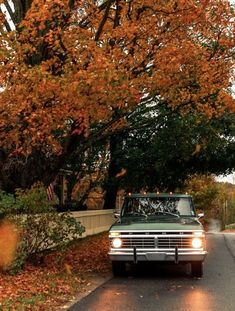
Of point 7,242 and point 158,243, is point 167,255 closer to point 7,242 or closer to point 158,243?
point 158,243

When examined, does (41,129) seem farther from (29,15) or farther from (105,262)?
(105,262)

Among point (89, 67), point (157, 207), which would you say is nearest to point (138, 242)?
point (157, 207)

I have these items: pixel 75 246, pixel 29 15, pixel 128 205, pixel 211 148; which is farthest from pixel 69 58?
pixel 211 148

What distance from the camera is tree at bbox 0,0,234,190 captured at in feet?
34.8

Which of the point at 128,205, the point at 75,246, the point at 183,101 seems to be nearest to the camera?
the point at 128,205

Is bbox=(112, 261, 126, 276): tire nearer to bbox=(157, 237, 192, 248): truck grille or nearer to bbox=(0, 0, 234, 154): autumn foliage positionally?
bbox=(157, 237, 192, 248): truck grille

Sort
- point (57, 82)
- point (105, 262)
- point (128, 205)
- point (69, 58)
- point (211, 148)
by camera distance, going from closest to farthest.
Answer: point (57, 82) < point (69, 58) < point (128, 205) < point (105, 262) < point (211, 148)

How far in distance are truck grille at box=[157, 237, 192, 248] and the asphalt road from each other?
73 cm

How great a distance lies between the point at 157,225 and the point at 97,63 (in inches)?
143

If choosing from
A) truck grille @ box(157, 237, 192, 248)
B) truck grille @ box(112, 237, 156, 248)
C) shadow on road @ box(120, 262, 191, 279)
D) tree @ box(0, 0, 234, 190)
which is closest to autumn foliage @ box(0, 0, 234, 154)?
tree @ box(0, 0, 234, 190)

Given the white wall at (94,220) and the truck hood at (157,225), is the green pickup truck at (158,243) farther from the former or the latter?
the white wall at (94,220)

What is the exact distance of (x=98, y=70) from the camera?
10.4 meters

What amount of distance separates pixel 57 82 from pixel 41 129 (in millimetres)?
1770

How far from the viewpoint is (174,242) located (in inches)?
424
